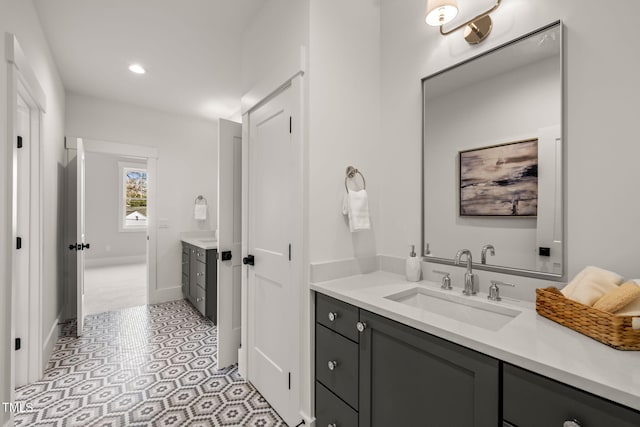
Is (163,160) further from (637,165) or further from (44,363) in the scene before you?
(637,165)

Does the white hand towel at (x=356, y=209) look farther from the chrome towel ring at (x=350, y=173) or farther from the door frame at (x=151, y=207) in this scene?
the door frame at (x=151, y=207)

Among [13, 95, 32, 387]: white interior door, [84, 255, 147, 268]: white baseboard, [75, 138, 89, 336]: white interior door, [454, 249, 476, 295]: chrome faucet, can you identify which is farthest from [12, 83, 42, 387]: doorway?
[84, 255, 147, 268]: white baseboard

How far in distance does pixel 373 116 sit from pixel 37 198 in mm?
2544

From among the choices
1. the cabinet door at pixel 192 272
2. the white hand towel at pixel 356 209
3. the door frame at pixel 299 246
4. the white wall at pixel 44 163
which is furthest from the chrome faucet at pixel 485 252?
the cabinet door at pixel 192 272

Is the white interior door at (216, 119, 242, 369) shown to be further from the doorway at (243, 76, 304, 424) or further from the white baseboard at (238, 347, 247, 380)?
the doorway at (243, 76, 304, 424)

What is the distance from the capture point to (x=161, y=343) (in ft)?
9.27

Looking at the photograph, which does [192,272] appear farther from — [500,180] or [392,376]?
[500,180]

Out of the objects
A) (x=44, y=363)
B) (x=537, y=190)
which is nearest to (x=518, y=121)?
(x=537, y=190)

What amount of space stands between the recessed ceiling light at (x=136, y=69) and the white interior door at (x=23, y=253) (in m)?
1.09

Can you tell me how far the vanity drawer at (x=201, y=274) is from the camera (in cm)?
326

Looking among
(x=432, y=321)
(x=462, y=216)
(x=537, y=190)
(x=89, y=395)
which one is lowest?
(x=89, y=395)

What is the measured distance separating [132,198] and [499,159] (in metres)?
7.90

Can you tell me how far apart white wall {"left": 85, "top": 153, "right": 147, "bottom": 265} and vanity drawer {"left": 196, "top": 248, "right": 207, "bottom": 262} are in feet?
15.2

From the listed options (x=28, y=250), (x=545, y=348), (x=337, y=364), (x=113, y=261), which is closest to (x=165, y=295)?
(x=28, y=250)
